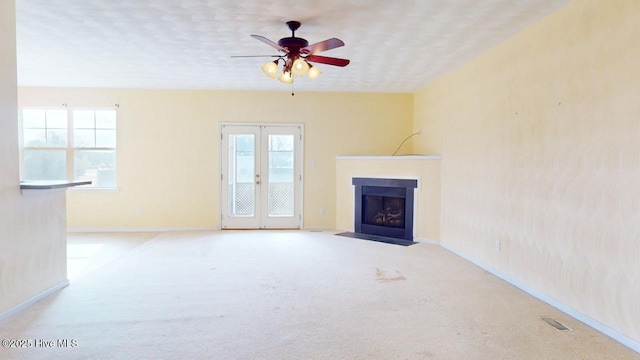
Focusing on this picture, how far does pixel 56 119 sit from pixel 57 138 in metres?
0.34

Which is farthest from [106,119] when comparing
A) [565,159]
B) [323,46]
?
[565,159]

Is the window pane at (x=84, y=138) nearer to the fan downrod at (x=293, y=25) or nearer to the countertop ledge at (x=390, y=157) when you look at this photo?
the countertop ledge at (x=390, y=157)

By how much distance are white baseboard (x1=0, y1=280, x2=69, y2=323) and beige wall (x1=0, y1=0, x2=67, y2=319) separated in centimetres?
3

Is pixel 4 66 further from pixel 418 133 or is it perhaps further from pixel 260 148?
A: pixel 418 133

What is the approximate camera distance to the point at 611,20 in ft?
8.07

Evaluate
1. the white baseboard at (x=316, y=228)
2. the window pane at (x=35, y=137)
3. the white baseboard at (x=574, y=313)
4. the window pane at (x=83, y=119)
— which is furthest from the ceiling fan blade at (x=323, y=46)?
the window pane at (x=35, y=137)

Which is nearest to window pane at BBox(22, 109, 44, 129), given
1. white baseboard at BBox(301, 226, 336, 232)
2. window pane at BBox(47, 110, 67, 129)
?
window pane at BBox(47, 110, 67, 129)

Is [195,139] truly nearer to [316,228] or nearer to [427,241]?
[316,228]

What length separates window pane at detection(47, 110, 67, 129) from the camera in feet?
19.7

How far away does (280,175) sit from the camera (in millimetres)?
6383

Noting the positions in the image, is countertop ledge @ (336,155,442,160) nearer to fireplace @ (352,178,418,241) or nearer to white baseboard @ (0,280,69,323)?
fireplace @ (352,178,418,241)

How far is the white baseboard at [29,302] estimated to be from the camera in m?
2.67

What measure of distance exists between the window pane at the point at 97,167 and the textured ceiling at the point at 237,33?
141 centimetres

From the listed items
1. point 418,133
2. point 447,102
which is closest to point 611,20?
point 447,102
